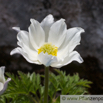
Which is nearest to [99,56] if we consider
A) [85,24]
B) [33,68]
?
[85,24]

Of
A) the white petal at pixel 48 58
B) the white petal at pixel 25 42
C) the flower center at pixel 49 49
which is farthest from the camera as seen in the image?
the flower center at pixel 49 49

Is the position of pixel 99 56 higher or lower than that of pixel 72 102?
higher

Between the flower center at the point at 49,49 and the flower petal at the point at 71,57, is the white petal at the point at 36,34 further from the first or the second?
the flower petal at the point at 71,57

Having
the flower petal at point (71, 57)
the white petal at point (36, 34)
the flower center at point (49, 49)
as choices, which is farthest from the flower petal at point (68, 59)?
the white petal at point (36, 34)

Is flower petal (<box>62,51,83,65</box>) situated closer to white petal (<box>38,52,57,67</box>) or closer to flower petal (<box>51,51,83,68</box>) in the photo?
flower petal (<box>51,51,83,68</box>)

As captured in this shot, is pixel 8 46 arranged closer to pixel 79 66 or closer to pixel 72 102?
pixel 79 66

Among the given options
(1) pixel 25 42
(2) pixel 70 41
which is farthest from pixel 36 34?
(2) pixel 70 41

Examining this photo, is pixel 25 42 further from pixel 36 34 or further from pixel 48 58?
pixel 48 58
